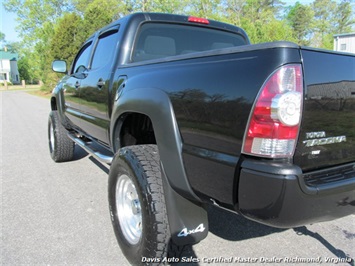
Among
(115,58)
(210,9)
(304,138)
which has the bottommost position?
(304,138)

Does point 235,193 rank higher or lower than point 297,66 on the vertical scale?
lower

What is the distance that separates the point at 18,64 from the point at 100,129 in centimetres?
7934

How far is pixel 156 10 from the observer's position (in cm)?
2738

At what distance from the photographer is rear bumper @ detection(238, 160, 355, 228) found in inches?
61.3

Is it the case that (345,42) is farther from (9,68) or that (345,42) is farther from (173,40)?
(9,68)

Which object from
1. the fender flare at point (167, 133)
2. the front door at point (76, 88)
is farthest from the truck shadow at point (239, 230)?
the front door at point (76, 88)

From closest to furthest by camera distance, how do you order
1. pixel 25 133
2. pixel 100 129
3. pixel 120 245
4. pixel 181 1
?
pixel 120 245, pixel 100 129, pixel 25 133, pixel 181 1

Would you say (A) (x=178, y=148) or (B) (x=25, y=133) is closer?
(A) (x=178, y=148)

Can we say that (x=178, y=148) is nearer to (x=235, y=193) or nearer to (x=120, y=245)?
(x=235, y=193)

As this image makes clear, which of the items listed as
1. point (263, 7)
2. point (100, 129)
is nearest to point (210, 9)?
point (263, 7)

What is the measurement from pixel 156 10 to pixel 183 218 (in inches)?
1090

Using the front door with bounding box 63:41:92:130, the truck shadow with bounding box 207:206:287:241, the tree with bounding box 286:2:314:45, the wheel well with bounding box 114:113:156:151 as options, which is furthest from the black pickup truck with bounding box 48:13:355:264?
the tree with bounding box 286:2:314:45

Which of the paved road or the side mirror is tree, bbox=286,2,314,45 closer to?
the side mirror

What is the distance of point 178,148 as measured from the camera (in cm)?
206
